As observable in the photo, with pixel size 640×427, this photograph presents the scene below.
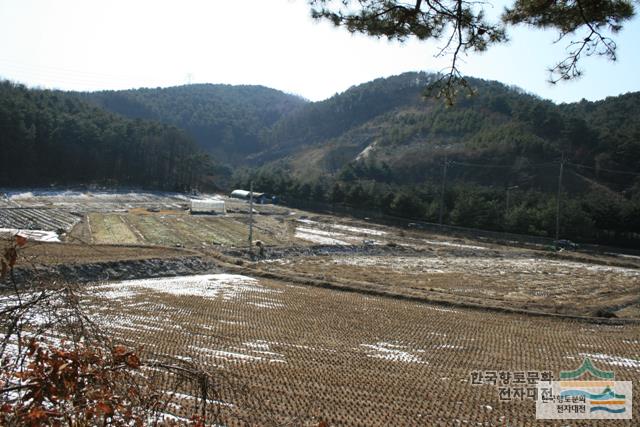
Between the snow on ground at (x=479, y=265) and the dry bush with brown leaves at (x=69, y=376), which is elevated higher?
the dry bush with brown leaves at (x=69, y=376)

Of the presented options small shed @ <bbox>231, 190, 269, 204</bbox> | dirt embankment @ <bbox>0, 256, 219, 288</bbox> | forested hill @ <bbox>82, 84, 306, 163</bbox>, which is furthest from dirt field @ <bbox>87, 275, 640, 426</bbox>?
forested hill @ <bbox>82, 84, 306, 163</bbox>

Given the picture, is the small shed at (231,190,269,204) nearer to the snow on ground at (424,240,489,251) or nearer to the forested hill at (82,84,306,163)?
the snow on ground at (424,240,489,251)

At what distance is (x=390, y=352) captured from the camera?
15.6m

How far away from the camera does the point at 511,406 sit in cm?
1091

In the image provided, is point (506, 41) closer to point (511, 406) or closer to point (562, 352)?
point (511, 406)

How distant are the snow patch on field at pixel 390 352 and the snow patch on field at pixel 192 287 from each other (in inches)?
333

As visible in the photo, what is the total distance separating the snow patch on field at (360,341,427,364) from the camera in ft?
48.9

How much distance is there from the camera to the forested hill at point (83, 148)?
213ft

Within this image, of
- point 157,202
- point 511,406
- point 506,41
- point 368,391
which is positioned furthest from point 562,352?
point 157,202

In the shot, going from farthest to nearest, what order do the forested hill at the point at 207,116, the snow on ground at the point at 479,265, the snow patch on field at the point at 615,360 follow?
the forested hill at the point at 207,116, the snow on ground at the point at 479,265, the snow patch on field at the point at 615,360

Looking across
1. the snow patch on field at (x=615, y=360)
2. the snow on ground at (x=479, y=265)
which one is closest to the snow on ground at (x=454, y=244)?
the snow on ground at (x=479, y=265)

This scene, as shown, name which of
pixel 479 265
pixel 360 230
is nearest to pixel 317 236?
pixel 360 230

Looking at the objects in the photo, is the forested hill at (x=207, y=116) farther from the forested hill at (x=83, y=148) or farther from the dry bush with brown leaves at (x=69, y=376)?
the dry bush with brown leaves at (x=69, y=376)

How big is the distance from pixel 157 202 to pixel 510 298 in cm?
4745
